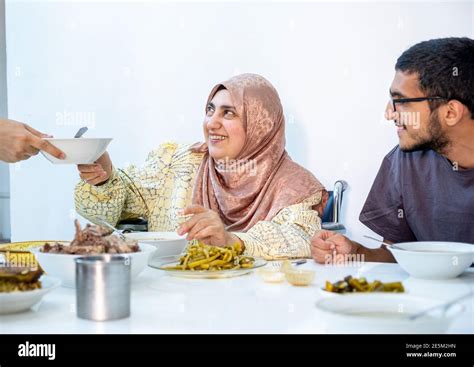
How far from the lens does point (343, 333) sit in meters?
1.04

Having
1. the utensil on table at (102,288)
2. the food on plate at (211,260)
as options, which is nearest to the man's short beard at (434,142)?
the food on plate at (211,260)

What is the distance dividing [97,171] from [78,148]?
80cm

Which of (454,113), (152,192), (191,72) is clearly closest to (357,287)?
(454,113)

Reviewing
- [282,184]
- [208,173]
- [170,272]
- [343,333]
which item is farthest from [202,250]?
[208,173]

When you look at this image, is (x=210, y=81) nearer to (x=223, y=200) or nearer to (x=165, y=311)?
(x=223, y=200)

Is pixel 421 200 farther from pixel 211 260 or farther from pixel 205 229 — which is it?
pixel 211 260

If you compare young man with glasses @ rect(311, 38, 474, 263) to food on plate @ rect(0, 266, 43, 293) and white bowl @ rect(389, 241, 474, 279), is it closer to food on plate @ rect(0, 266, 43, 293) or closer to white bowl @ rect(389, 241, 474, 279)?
white bowl @ rect(389, 241, 474, 279)

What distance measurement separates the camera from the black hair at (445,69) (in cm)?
226

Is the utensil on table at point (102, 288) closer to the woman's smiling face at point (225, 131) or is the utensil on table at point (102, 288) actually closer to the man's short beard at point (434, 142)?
the man's short beard at point (434, 142)

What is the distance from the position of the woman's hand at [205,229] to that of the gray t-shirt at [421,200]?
693mm

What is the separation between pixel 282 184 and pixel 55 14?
2.14 meters

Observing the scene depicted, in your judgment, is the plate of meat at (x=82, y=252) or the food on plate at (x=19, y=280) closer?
the food on plate at (x=19, y=280)

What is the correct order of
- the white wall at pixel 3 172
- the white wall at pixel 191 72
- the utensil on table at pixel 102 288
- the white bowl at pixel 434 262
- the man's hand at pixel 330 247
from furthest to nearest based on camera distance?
the white wall at pixel 3 172, the white wall at pixel 191 72, the man's hand at pixel 330 247, the white bowl at pixel 434 262, the utensil on table at pixel 102 288

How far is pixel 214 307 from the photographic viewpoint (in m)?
1.21
